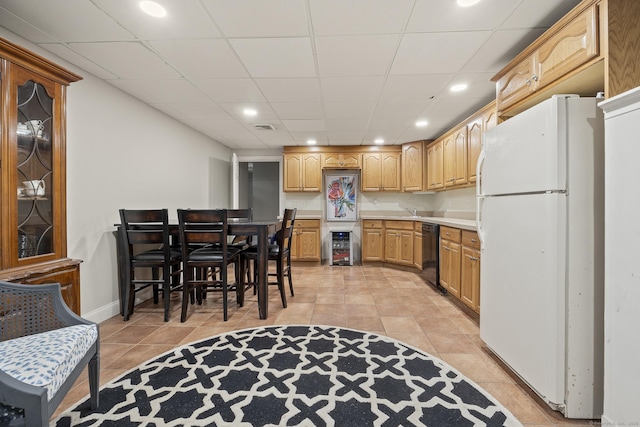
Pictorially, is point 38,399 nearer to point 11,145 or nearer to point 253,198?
point 11,145

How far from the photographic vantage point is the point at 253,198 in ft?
24.0

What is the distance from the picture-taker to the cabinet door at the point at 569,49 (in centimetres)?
146

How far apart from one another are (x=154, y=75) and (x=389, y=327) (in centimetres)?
318

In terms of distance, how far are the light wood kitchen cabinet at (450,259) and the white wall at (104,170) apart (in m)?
3.60

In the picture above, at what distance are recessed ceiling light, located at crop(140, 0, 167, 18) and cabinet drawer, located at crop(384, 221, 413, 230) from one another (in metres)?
4.28

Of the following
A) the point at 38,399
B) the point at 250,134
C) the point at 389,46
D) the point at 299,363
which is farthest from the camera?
the point at 250,134

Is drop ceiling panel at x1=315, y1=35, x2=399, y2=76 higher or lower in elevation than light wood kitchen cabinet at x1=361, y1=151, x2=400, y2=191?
higher

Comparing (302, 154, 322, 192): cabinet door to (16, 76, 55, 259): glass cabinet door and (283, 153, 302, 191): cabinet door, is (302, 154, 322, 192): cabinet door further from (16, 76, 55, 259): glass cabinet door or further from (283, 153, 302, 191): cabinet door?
(16, 76, 55, 259): glass cabinet door

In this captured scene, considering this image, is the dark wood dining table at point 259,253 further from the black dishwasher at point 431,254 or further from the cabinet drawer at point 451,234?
the black dishwasher at point 431,254

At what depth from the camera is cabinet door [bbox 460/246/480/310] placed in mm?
2664

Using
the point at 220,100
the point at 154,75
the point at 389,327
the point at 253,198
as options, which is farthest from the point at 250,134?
the point at 389,327

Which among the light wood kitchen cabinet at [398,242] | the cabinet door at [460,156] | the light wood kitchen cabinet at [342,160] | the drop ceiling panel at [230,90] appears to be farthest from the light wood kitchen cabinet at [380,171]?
the drop ceiling panel at [230,90]

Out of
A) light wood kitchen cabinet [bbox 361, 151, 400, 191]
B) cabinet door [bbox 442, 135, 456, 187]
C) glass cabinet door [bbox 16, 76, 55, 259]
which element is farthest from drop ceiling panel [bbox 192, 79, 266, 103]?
light wood kitchen cabinet [bbox 361, 151, 400, 191]

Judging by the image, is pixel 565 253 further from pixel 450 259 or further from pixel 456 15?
pixel 450 259
